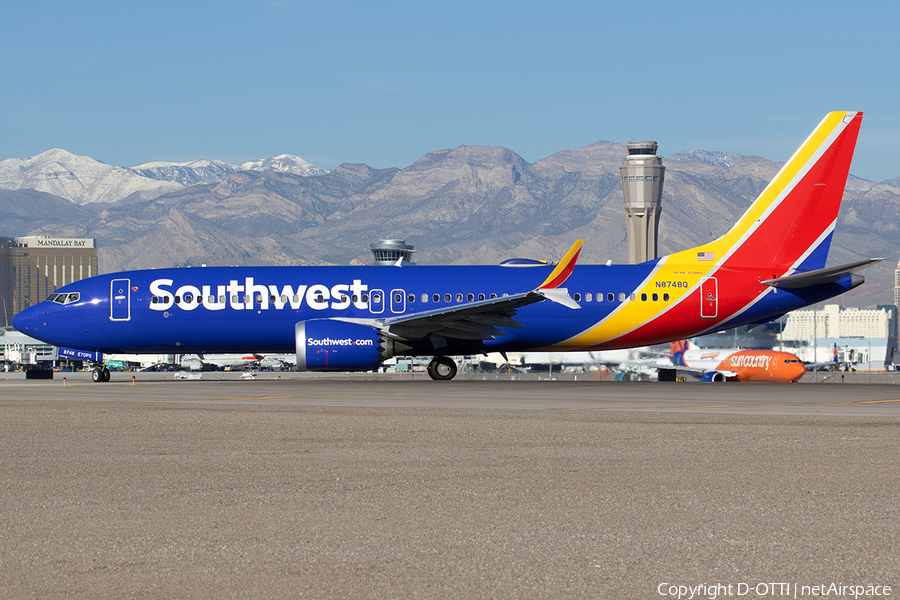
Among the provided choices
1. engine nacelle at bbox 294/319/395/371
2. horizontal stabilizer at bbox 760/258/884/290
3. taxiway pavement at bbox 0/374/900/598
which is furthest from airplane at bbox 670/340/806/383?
taxiway pavement at bbox 0/374/900/598

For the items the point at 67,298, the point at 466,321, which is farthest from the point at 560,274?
the point at 67,298

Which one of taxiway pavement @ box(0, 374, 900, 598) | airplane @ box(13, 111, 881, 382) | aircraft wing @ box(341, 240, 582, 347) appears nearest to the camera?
taxiway pavement @ box(0, 374, 900, 598)

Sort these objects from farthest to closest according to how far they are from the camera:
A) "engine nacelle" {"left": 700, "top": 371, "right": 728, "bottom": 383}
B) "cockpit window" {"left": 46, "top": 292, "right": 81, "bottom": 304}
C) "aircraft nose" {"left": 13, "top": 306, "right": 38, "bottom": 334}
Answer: "engine nacelle" {"left": 700, "top": 371, "right": 728, "bottom": 383}
"aircraft nose" {"left": 13, "top": 306, "right": 38, "bottom": 334}
"cockpit window" {"left": 46, "top": 292, "right": 81, "bottom": 304}

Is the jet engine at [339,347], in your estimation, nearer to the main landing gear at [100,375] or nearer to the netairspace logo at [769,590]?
the main landing gear at [100,375]

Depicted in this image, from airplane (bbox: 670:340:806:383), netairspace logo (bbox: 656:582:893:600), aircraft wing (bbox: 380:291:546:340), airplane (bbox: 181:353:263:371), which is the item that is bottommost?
airplane (bbox: 181:353:263:371)

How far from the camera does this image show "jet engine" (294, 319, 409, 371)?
31734 mm

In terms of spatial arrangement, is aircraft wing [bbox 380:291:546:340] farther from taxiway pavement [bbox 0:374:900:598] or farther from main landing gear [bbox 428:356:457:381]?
taxiway pavement [bbox 0:374:900:598]

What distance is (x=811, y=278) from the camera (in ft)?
108

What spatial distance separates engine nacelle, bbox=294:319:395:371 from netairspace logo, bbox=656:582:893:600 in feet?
82.9

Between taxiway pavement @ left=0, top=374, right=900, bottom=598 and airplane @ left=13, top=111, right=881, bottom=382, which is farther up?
airplane @ left=13, top=111, right=881, bottom=382

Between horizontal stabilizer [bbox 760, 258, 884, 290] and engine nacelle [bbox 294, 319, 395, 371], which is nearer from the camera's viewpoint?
engine nacelle [bbox 294, 319, 395, 371]

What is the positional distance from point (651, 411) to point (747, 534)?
12609 millimetres

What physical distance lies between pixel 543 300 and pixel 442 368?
4.64 metres

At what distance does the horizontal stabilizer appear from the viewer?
32094 millimetres
